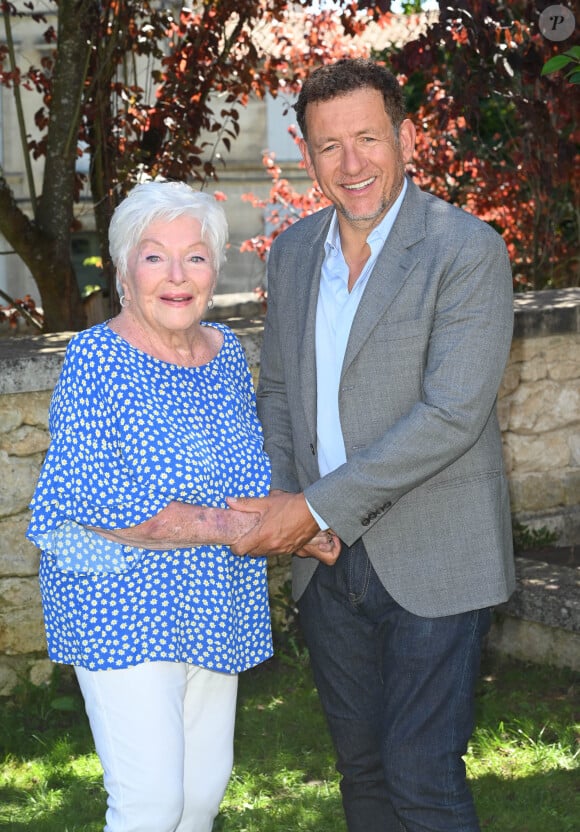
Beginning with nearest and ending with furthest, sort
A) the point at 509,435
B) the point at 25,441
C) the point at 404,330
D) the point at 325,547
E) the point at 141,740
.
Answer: the point at 141,740
the point at 404,330
the point at 325,547
the point at 25,441
the point at 509,435

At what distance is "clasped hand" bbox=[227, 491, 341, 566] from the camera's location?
114 inches

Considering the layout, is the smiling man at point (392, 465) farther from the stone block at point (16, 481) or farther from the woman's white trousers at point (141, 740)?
the stone block at point (16, 481)

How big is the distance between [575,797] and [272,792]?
1.03 m

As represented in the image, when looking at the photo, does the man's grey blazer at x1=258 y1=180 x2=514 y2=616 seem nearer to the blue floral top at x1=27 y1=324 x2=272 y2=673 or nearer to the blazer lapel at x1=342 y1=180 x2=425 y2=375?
the blazer lapel at x1=342 y1=180 x2=425 y2=375

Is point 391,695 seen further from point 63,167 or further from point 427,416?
point 63,167

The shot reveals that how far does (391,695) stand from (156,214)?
1289 millimetres

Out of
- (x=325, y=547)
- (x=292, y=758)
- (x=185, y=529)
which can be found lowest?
(x=292, y=758)

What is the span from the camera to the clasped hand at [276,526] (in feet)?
9.52

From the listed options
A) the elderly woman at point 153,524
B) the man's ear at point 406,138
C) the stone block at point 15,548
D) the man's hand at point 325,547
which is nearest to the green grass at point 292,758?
the stone block at point 15,548

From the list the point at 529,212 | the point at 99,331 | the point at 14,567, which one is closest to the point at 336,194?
the point at 99,331

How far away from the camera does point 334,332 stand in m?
3.09

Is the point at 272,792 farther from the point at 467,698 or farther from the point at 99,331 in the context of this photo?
the point at 99,331

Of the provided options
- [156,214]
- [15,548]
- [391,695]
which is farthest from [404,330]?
[15,548]

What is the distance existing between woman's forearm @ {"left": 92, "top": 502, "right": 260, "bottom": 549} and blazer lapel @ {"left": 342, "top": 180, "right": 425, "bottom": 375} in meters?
0.46
